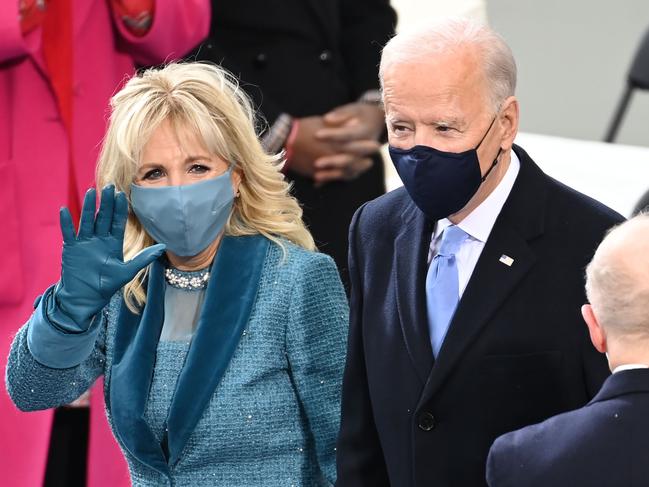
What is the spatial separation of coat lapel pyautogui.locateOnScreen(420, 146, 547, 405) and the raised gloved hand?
0.56m

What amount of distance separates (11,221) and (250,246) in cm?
76

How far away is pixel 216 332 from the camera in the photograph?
3.14 m

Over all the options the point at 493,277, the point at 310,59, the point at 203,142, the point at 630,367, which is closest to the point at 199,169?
the point at 203,142

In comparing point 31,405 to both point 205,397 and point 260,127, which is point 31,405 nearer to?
point 205,397

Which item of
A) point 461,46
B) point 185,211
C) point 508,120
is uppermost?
point 461,46

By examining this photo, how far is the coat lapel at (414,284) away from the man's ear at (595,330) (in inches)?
14.7

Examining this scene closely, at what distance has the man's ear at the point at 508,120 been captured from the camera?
2.86m

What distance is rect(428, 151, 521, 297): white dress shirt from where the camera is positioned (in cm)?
289

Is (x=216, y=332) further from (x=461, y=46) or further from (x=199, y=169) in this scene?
(x=461, y=46)

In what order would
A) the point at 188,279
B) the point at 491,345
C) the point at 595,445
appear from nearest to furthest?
the point at 595,445 → the point at 491,345 → the point at 188,279

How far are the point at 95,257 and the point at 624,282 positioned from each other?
0.98 meters

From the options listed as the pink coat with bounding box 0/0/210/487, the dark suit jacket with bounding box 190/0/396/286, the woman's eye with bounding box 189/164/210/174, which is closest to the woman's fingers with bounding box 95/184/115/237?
the woman's eye with bounding box 189/164/210/174

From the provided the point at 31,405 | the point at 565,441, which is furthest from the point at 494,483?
the point at 31,405

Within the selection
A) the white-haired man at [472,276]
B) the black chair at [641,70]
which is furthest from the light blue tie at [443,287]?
the black chair at [641,70]
